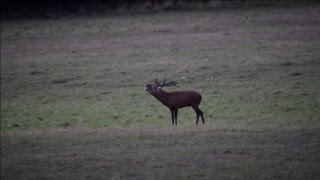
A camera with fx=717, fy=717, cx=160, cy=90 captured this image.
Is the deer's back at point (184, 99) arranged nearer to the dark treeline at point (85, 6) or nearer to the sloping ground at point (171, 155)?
the sloping ground at point (171, 155)

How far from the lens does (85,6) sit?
32562 millimetres

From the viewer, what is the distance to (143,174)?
38.8 feet

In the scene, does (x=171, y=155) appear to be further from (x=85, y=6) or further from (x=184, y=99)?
(x=85, y=6)

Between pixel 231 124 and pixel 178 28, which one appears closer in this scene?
pixel 231 124

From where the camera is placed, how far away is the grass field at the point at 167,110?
12211 mm

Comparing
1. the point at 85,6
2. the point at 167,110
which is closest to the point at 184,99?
the point at 167,110

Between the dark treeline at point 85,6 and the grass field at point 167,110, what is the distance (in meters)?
3.06

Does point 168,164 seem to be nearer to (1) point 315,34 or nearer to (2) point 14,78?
(1) point 315,34

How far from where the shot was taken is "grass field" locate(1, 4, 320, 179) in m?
12.2

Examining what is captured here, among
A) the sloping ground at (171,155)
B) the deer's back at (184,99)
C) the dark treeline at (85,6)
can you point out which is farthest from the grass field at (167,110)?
the dark treeline at (85,6)

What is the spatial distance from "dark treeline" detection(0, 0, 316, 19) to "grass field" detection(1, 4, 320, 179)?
3058mm

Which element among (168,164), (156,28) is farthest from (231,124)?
(156,28)

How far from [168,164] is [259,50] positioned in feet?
25.8

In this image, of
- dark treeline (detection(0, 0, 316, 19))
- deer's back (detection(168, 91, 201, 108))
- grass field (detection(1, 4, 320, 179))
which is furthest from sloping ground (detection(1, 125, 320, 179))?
dark treeline (detection(0, 0, 316, 19))
